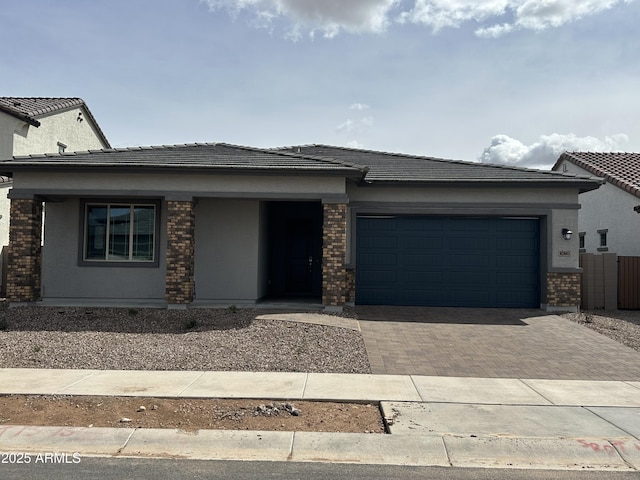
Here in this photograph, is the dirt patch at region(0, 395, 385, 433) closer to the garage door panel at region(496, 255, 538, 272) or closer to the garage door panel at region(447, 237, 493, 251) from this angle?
the garage door panel at region(447, 237, 493, 251)

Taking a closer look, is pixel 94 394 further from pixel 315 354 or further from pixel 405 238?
pixel 405 238

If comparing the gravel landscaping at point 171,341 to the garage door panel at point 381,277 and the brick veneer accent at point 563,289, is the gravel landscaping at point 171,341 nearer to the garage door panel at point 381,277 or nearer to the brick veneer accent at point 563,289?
the garage door panel at point 381,277

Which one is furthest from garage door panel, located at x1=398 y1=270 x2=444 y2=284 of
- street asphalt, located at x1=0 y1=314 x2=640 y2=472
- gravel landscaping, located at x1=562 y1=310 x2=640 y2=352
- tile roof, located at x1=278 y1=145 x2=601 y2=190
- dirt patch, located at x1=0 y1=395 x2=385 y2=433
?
dirt patch, located at x1=0 y1=395 x2=385 y2=433

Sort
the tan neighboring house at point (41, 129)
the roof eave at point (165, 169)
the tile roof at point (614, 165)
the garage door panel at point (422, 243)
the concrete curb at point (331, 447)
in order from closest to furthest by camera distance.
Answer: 1. the concrete curb at point (331, 447)
2. the roof eave at point (165, 169)
3. the garage door panel at point (422, 243)
4. the tile roof at point (614, 165)
5. the tan neighboring house at point (41, 129)

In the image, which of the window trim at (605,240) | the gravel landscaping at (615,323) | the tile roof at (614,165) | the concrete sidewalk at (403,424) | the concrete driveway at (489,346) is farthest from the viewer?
the window trim at (605,240)

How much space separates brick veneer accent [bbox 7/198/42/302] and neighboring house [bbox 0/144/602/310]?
0.03 meters

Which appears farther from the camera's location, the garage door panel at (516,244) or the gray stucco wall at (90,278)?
the garage door panel at (516,244)

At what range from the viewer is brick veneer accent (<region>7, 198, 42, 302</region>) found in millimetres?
12727

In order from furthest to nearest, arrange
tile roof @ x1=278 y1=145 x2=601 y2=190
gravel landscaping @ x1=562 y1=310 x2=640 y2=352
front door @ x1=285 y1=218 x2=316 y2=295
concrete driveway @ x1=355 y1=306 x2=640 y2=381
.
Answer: front door @ x1=285 y1=218 x2=316 y2=295
tile roof @ x1=278 y1=145 x2=601 y2=190
gravel landscaping @ x1=562 y1=310 x2=640 y2=352
concrete driveway @ x1=355 y1=306 x2=640 y2=381

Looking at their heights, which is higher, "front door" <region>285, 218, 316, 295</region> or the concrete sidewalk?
"front door" <region>285, 218, 316, 295</region>

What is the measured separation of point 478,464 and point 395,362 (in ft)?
12.9

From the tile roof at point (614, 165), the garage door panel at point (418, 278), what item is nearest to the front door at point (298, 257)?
the garage door panel at point (418, 278)

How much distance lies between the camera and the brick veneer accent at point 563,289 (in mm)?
13945

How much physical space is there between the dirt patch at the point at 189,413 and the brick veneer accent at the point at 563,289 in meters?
9.31
